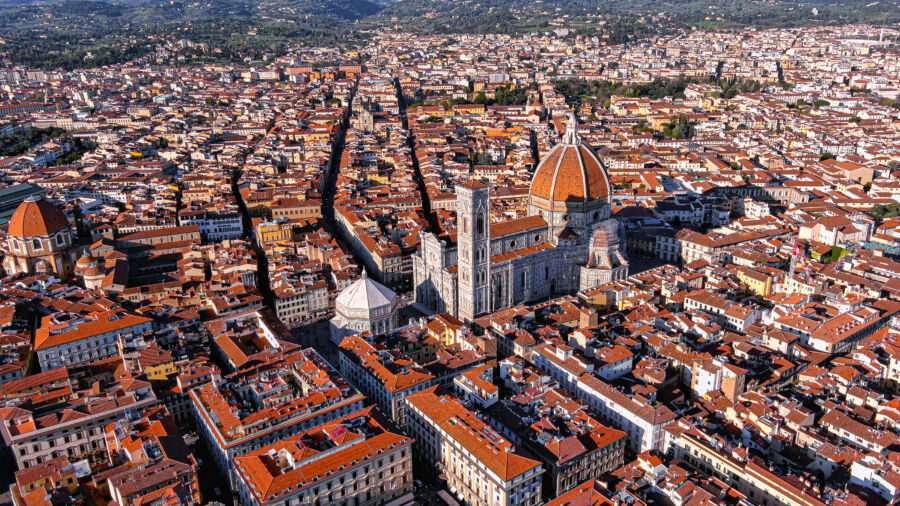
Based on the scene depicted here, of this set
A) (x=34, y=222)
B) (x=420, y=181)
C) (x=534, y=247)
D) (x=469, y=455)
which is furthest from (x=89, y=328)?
(x=420, y=181)

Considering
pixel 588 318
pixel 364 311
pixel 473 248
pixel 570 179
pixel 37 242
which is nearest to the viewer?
pixel 588 318

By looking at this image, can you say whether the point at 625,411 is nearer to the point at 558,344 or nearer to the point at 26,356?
the point at 558,344

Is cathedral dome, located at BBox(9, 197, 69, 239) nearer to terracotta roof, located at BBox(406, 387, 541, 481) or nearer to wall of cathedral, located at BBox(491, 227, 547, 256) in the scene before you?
wall of cathedral, located at BBox(491, 227, 547, 256)

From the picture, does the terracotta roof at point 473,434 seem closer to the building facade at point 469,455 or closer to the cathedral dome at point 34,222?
the building facade at point 469,455

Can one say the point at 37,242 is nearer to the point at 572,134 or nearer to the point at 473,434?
the point at 473,434

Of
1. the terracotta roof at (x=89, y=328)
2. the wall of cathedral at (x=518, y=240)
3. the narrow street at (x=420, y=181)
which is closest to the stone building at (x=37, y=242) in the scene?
the terracotta roof at (x=89, y=328)

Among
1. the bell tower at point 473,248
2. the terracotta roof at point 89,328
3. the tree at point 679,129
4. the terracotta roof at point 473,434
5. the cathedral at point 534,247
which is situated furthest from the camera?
the tree at point 679,129
